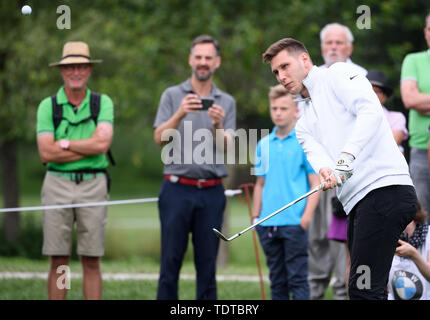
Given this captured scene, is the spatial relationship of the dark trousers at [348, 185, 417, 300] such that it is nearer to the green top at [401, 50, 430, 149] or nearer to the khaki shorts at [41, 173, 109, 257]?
the green top at [401, 50, 430, 149]

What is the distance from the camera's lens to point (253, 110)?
13891mm

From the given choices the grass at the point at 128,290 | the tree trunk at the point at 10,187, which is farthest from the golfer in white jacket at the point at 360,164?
the tree trunk at the point at 10,187

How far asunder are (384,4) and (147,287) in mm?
7423

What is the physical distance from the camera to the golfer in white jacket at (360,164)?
14.0ft

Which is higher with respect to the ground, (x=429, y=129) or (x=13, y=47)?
(x=13, y=47)

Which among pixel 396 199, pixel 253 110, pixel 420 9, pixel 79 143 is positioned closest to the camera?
pixel 396 199

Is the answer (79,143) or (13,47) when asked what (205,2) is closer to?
(13,47)

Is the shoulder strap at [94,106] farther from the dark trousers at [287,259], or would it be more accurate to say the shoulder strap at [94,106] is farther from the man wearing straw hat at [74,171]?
the dark trousers at [287,259]

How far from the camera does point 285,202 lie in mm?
6473

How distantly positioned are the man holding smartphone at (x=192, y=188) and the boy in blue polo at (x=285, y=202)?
461 millimetres

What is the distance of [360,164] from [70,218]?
2.95 m

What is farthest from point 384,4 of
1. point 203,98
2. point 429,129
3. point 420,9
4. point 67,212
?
point 67,212

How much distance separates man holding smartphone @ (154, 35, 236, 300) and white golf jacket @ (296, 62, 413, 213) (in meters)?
1.76

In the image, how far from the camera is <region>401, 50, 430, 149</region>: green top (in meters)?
6.73
